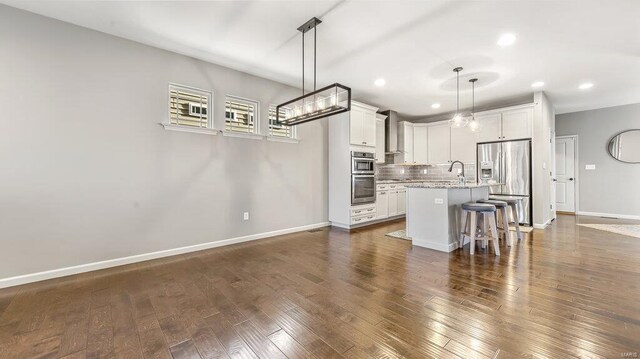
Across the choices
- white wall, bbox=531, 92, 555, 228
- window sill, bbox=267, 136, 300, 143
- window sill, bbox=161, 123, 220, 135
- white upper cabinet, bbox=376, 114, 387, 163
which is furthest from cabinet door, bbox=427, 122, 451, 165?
window sill, bbox=161, 123, 220, 135

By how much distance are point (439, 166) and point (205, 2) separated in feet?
21.7

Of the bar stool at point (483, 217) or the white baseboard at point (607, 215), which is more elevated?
A: the bar stool at point (483, 217)

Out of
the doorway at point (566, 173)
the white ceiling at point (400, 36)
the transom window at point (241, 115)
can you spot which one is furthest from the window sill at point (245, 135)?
the doorway at point (566, 173)

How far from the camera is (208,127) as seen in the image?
3.97 meters

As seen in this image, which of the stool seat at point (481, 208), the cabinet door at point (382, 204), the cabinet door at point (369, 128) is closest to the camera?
the stool seat at point (481, 208)

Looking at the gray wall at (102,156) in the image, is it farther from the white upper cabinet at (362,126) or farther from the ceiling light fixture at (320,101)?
the white upper cabinet at (362,126)

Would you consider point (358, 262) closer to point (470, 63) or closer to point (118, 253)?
point (118, 253)

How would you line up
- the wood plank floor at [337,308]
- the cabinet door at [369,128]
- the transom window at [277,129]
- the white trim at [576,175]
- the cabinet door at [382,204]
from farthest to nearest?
1. the white trim at [576,175]
2. the cabinet door at [382,204]
3. the cabinet door at [369,128]
4. the transom window at [277,129]
5. the wood plank floor at [337,308]

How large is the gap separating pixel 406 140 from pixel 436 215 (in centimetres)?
362

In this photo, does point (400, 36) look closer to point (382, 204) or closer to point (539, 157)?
point (382, 204)

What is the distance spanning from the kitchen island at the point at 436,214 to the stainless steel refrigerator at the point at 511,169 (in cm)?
204

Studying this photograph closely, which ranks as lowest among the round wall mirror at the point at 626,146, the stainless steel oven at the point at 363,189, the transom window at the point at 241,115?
the stainless steel oven at the point at 363,189

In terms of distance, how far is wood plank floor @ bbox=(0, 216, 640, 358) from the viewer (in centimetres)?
166

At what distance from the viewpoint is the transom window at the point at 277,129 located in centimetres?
470
